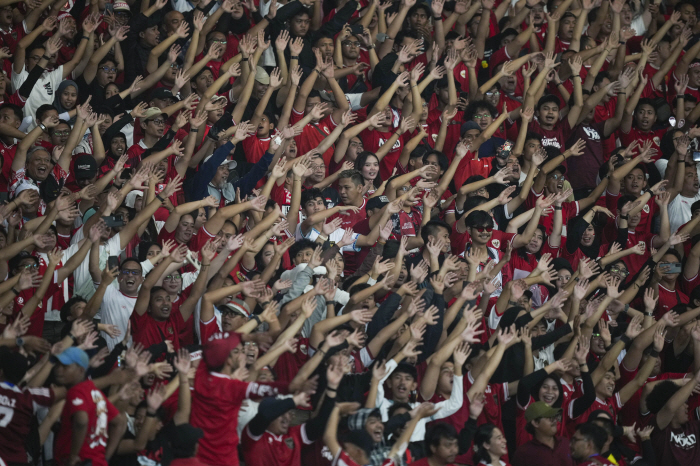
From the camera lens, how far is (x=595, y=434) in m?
7.21

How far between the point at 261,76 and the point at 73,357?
4703 millimetres

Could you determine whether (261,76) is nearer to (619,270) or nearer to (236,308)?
(236,308)

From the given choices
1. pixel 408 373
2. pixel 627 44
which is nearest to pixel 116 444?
pixel 408 373

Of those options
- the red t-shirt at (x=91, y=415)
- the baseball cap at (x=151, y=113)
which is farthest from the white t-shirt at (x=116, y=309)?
the baseball cap at (x=151, y=113)

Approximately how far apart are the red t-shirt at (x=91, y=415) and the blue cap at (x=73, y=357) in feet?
0.48

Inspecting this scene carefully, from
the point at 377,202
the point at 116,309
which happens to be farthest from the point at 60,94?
the point at 377,202

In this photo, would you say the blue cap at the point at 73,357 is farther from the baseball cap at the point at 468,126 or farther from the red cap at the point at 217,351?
the baseball cap at the point at 468,126

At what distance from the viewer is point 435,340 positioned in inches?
310

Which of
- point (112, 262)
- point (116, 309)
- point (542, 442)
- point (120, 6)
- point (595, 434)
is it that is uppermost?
point (120, 6)

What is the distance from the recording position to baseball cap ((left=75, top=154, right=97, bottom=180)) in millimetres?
8750

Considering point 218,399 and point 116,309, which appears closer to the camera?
point 218,399

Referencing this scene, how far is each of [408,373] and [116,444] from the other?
211cm

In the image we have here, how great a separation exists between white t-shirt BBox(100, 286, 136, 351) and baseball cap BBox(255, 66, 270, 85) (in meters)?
3.11

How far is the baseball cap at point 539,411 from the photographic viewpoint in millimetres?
7355
